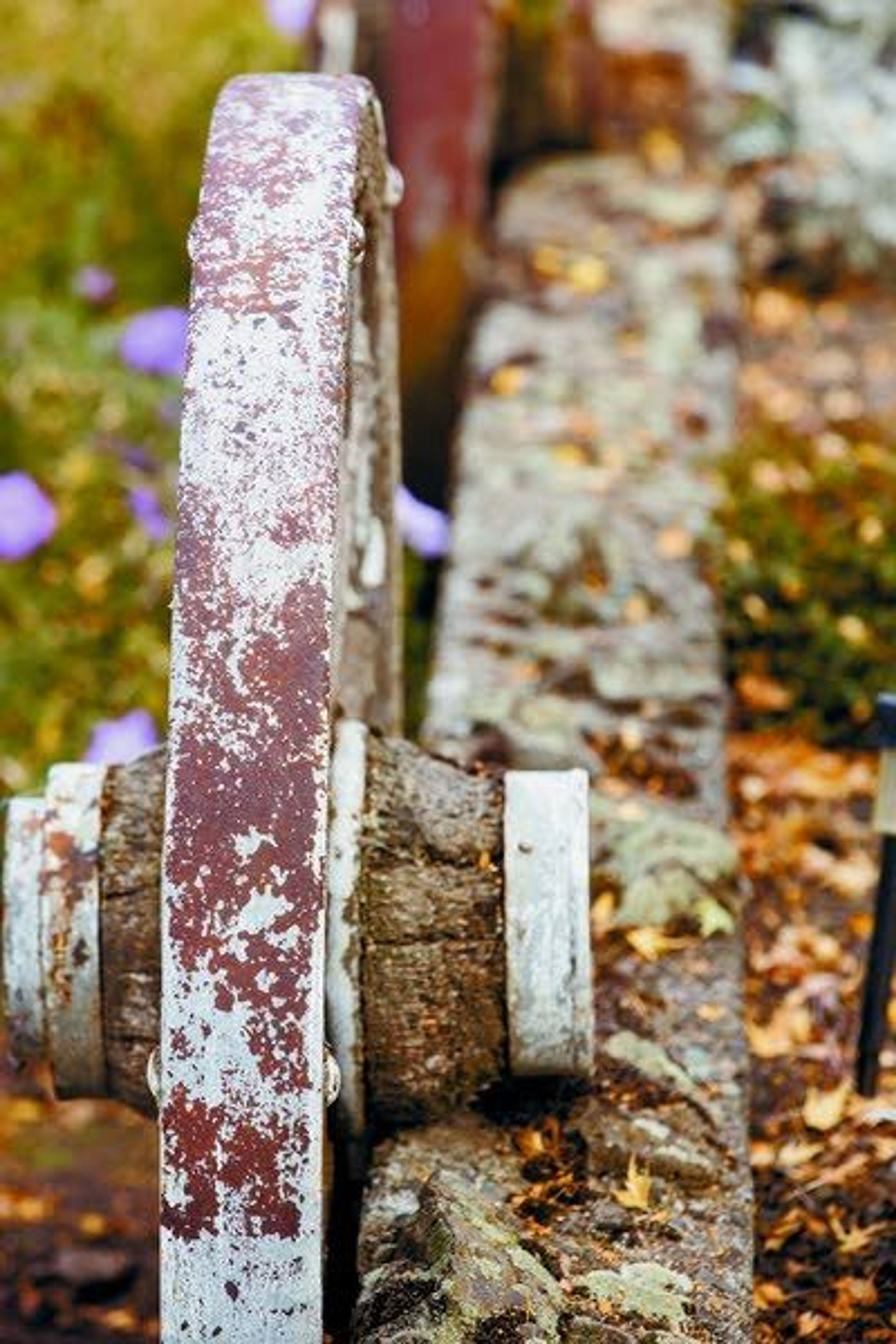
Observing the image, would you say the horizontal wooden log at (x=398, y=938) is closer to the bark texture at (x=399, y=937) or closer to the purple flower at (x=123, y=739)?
the bark texture at (x=399, y=937)

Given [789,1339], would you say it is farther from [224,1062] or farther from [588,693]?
[588,693]

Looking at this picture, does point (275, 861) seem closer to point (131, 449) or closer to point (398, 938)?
point (398, 938)

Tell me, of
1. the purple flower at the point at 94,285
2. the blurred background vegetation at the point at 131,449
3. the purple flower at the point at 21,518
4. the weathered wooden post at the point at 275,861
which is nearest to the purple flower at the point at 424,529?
the blurred background vegetation at the point at 131,449

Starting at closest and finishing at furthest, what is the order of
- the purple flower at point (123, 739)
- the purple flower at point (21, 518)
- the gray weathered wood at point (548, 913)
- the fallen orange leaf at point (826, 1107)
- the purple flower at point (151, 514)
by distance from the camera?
1. the gray weathered wood at point (548, 913)
2. the fallen orange leaf at point (826, 1107)
3. the purple flower at point (123, 739)
4. the purple flower at point (21, 518)
5. the purple flower at point (151, 514)

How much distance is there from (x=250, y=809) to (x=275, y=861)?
2.1 inches

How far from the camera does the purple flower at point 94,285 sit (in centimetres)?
493

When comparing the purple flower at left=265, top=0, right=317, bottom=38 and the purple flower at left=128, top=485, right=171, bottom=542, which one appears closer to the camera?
the purple flower at left=128, top=485, right=171, bottom=542

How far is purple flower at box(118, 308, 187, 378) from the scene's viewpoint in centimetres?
454

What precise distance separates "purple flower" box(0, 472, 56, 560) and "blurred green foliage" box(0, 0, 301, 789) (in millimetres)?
153

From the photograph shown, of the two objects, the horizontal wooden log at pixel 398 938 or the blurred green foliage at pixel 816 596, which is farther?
the blurred green foliage at pixel 816 596

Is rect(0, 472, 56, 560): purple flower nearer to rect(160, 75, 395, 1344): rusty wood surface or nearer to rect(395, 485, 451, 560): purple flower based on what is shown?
rect(395, 485, 451, 560): purple flower

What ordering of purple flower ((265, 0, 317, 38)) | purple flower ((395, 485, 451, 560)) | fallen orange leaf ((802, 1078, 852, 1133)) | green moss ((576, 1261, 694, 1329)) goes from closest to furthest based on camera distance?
1. green moss ((576, 1261, 694, 1329))
2. fallen orange leaf ((802, 1078, 852, 1133))
3. purple flower ((395, 485, 451, 560))
4. purple flower ((265, 0, 317, 38))

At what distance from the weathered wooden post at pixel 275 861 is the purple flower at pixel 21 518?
67.2 inches

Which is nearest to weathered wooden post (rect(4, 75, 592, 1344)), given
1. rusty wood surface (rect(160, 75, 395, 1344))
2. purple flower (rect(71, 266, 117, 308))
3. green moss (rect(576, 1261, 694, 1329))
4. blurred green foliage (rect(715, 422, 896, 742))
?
rusty wood surface (rect(160, 75, 395, 1344))
